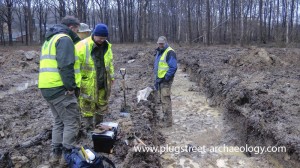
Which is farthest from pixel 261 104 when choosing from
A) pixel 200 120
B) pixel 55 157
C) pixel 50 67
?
pixel 50 67

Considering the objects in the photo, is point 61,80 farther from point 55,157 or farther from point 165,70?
point 165,70

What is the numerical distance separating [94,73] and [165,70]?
2215 millimetres

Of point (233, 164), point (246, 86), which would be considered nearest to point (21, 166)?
point (233, 164)

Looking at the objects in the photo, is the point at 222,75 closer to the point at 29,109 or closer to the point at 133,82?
the point at 133,82

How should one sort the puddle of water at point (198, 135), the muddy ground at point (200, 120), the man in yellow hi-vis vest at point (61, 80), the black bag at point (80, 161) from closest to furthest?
1. the black bag at point (80, 161)
2. the man in yellow hi-vis vest at point (61, 80)
3. the muddy ground at point (200, 120)
4. the puddle of water at point (198, 135)

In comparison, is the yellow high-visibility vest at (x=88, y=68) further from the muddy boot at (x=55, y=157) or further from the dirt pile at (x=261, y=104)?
the dirt pile at (x=261, y=104)

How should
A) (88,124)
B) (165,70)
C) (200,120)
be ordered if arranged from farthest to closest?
1. (200,120)
2. (165,70)
3. (88,124)

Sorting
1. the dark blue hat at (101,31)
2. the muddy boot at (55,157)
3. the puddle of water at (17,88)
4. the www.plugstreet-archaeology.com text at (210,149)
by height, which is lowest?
the www.plugstreet-archaeology.com text at (210,149)

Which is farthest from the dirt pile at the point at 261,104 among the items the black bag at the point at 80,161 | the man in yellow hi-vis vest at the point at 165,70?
the black bag at the point at 80,161

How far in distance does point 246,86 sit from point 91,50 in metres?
5.23

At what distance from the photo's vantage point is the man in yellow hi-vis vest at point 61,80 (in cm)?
406

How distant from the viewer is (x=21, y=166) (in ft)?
15.0

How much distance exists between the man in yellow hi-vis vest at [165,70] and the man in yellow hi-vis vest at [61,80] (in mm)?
2889

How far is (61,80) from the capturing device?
4176 millimetres
